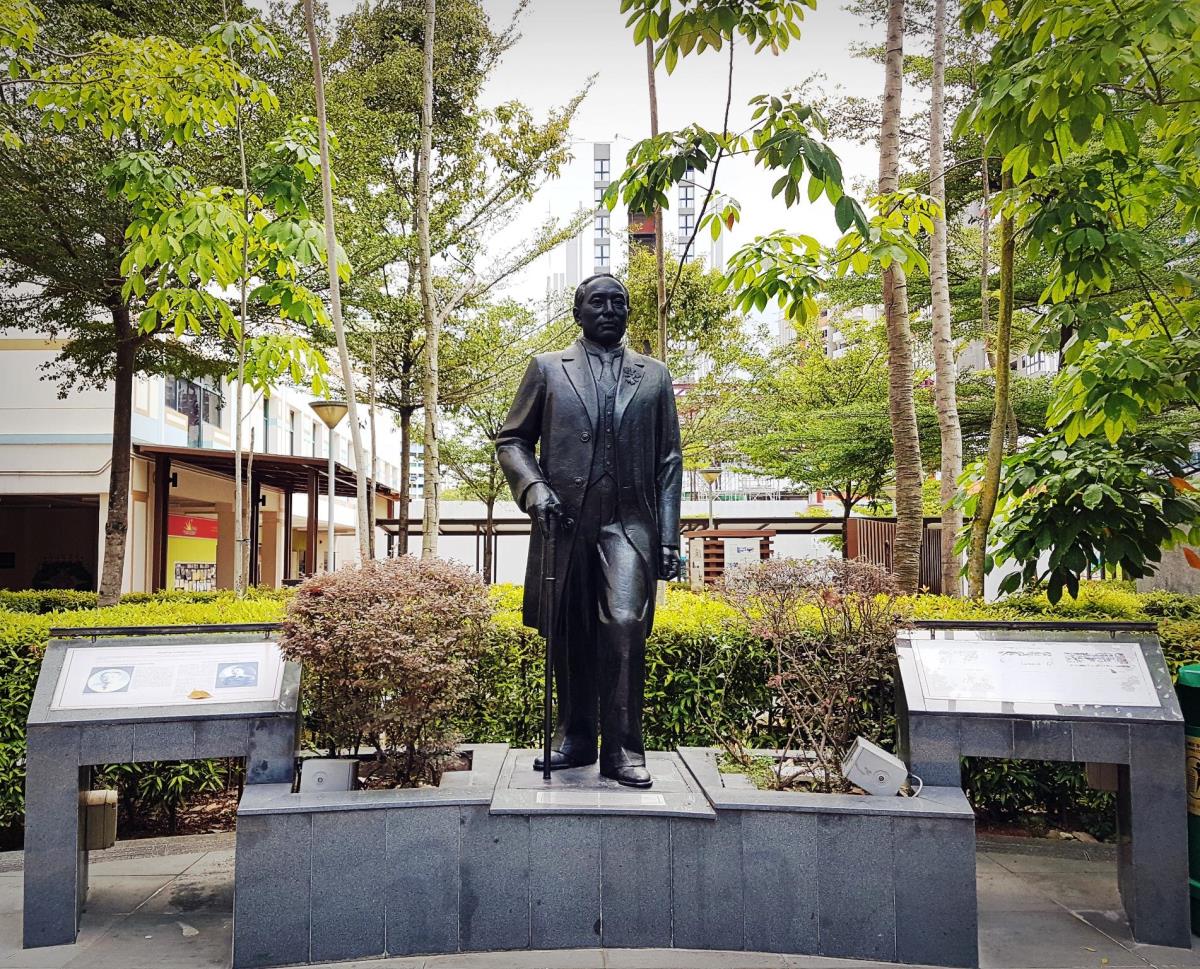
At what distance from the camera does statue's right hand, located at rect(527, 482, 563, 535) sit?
4418 millimetres

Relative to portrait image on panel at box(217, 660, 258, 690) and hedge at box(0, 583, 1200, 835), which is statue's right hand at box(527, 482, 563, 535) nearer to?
hedge at box(0, 583, 1200, 835)

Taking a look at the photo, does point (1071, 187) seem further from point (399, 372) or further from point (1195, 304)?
point (399, 372)

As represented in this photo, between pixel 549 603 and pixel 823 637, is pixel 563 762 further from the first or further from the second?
pixel 823 637

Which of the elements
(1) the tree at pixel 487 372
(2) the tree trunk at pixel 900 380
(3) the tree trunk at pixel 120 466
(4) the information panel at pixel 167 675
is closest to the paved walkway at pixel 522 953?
(4) the information panel at pixel 167 675

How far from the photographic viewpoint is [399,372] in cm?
1842

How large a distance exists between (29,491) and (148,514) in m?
2.31

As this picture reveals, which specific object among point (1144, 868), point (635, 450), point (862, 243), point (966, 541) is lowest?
point (1144, 868)

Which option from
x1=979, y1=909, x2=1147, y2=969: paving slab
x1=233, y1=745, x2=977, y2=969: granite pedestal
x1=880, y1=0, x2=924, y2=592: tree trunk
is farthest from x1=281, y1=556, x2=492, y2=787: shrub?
x1=880, y1=0, x2=924, y2=592: tree trunk

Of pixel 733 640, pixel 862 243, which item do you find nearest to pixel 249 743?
pixel 733 640

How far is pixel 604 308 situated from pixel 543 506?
44.5 inches

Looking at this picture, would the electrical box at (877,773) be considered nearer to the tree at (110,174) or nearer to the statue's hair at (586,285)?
the statue's hair at (586,285)

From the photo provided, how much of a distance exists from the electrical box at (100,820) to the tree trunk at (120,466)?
23.3 ft

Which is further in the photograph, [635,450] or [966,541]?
[966,541]

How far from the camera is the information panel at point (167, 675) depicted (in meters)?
4.23
